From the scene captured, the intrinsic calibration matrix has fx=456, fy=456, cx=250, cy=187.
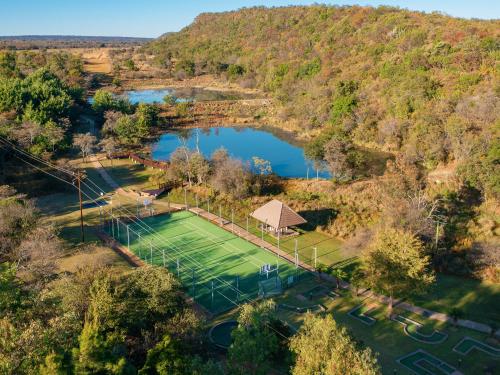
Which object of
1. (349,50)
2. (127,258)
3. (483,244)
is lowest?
(127,258)

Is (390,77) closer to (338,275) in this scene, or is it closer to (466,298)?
(466,298)

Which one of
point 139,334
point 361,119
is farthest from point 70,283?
point 361,119

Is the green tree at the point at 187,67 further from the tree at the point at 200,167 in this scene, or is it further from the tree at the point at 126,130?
the tree at the point at 200,167

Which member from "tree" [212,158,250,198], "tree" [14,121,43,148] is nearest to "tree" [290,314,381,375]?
"tree" [212,158,250,198]

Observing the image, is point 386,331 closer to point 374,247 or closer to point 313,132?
point 374,247

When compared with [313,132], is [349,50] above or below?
above

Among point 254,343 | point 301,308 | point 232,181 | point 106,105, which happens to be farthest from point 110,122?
point 254,343
